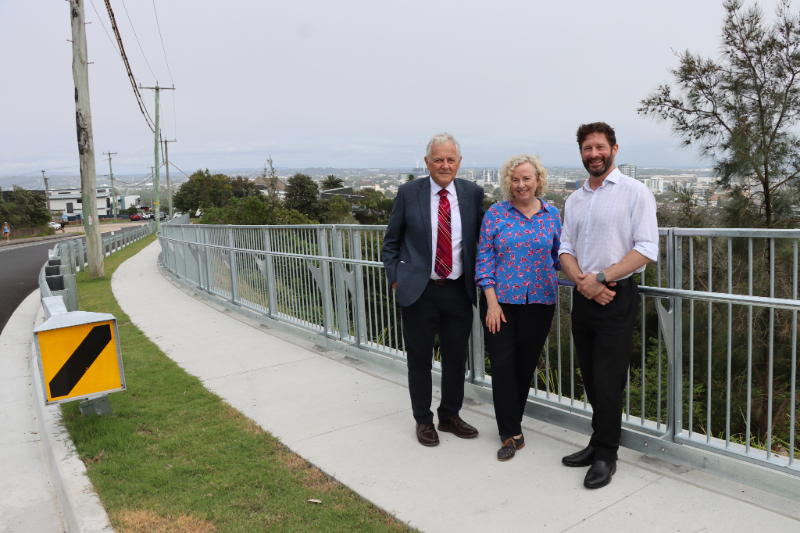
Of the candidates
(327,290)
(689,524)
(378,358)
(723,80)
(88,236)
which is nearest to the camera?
(689,524)

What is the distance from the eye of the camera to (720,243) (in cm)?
A: 387

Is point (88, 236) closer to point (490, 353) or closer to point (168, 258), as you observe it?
point (168, 258)

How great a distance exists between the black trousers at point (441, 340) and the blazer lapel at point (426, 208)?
285mm

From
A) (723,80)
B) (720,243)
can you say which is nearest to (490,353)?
(720,243)

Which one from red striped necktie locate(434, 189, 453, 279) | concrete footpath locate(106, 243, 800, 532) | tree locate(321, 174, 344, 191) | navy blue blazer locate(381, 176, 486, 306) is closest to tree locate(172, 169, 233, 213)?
tree locate(321, 174, 344, 191)

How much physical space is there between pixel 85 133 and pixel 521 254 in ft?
51.6

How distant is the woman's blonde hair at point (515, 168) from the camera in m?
3.77

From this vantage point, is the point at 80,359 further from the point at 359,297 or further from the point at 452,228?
the point at 452,228

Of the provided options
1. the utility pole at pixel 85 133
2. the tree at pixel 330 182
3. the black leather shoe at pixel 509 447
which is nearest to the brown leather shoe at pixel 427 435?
the black leather shoe at pixel 509 447

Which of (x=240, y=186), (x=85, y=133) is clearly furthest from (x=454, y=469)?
(x=240, y=186)

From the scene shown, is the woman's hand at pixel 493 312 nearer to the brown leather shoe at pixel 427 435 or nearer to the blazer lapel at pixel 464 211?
the blazer lapel at pixel 464 211

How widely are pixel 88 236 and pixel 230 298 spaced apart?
8.23m

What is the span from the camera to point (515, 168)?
3.74 metres

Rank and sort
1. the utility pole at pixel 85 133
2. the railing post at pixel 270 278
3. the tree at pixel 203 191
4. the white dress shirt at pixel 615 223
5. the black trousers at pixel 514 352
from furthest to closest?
the tree at pixel 203 191 < the utility pole at pixel 85 133 < the railing post at pixel 270 278 < the black trousers at pixel 514 352 < the white dress shirt at pixel 615 223
